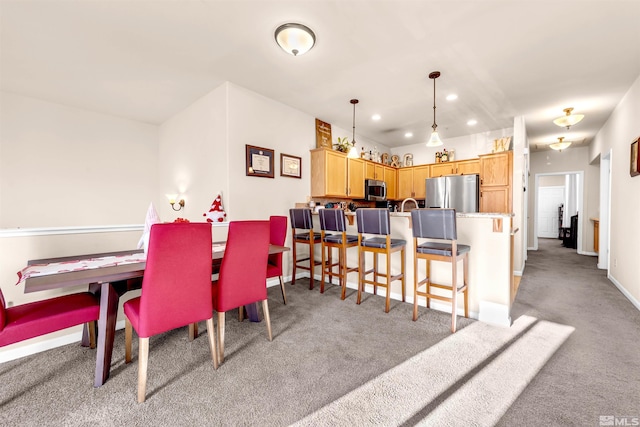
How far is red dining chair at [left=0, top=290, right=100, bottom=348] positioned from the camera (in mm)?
1434

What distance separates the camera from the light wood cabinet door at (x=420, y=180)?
594 cm

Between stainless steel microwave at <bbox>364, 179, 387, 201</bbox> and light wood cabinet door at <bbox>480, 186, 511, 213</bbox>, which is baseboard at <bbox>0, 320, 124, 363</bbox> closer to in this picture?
stainless steel microwave at <bbox>364, 179, 387, 201</bbox>

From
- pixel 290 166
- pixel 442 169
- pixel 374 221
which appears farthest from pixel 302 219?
pixel 442 169

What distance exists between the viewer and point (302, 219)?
3.61m

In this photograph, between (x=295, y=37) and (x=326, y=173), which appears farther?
(x=326, y=173)

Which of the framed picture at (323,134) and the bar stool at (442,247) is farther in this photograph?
the framed picture at (323,134)

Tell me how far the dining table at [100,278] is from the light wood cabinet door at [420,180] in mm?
5493

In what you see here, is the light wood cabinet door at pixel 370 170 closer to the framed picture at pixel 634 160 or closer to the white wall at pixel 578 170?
the framed picture at pixel 634 160

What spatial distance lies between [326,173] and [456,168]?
299 centimetres

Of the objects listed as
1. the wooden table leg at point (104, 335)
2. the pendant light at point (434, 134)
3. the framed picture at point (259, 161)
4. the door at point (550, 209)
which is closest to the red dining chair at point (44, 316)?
the wooden table leg at point (104, 335)

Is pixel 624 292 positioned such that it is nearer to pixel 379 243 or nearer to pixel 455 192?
pixel 455 192

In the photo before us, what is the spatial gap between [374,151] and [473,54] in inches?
135

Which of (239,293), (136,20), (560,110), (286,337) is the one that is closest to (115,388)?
(239,293)

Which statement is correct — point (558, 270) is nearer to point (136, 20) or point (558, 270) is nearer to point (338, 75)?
point (338, 75)
